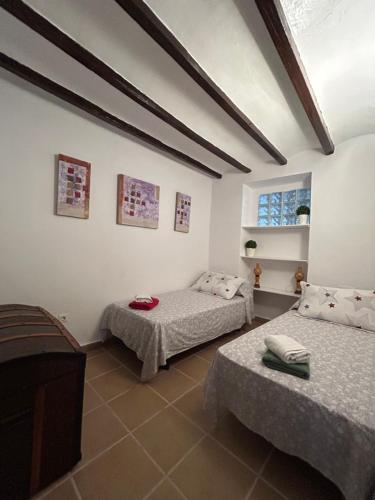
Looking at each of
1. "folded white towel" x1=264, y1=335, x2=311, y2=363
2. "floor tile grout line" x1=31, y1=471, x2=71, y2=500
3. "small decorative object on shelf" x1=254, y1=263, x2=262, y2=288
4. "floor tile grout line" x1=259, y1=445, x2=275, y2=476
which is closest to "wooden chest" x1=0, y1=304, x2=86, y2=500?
"floor tile grout line" x1=31, y1=471, x2=71, y2=500

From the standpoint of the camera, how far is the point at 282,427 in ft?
3.22

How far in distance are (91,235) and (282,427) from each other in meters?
2.16

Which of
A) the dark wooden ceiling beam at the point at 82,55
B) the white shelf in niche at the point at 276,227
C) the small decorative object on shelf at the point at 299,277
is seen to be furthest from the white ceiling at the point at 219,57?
the small decorative object on shelf at the point at 299,277

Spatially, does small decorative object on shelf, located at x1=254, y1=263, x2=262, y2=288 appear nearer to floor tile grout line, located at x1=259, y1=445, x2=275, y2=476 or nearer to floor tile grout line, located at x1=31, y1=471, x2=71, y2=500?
floor tile grout line, located at x1=259, y1=445, x2=275, y2=476

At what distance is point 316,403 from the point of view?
2.96ft

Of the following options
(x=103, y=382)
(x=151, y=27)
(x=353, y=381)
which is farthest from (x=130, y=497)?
(x=151, y=27)

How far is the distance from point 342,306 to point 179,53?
2.45 m

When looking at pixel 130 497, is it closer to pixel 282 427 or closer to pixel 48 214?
pixel 282 427

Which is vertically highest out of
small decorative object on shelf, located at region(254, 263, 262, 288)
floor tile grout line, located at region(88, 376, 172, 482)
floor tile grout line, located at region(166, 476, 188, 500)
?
small decorative object on shelf, located at region(254, 263, 262, 288)

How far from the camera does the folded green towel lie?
3.46 ft

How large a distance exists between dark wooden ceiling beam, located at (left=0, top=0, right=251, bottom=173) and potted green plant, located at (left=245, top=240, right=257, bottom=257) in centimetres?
189

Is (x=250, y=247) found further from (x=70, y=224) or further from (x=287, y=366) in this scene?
(x=70, y=224)

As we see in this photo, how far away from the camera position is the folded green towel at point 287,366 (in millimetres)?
1055

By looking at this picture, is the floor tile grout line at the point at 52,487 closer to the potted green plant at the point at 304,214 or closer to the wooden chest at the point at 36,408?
the wooden chest at the point at 36,408
